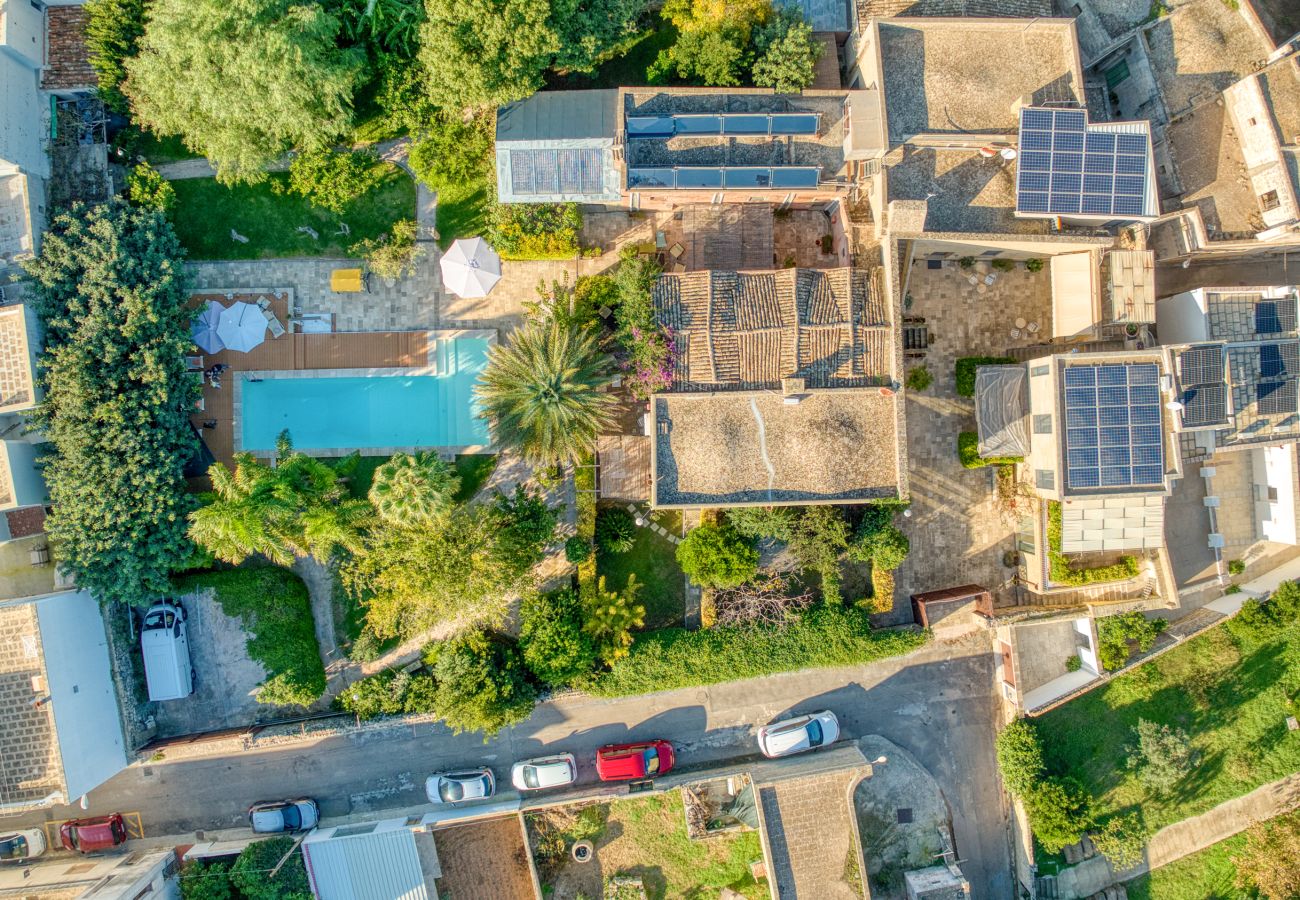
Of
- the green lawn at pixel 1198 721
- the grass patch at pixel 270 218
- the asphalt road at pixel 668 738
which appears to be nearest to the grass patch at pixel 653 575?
the asphalt road at pixel 668 738

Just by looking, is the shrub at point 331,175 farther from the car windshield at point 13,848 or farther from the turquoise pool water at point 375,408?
the car windshield at point 13,848

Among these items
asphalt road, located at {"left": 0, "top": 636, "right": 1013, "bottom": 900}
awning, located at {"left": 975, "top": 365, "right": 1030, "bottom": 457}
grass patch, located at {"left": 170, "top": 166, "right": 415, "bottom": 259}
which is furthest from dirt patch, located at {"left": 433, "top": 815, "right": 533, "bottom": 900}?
awning, located at {"left": 975, "top": 365, "right": 1030, "bottom": 457}

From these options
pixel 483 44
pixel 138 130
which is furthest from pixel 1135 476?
pixel 138 130

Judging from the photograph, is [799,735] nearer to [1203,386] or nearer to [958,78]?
[1203,386]

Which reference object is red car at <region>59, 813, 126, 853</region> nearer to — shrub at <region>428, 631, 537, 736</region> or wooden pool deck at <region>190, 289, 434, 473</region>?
shrub at <region>428, 631, 537, 736</region>

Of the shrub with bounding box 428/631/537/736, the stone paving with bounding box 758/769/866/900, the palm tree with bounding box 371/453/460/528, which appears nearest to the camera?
the palm tree with bounding box 371/453/460/528

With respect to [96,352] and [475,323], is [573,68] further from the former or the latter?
[96,352]
